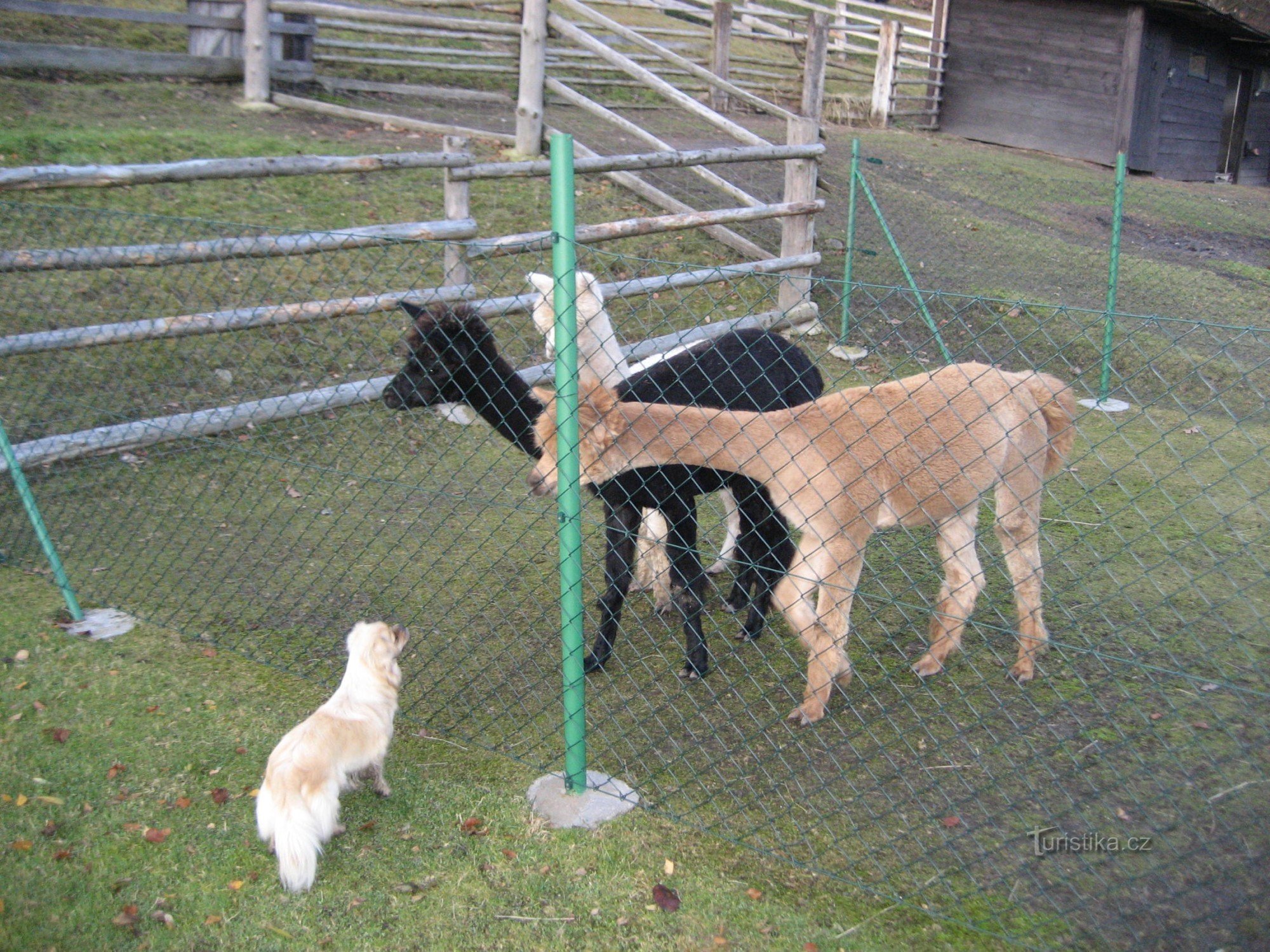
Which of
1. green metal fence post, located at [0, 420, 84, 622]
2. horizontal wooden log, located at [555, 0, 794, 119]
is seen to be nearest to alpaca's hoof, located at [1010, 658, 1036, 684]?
green metal fence post, located at [0, 420, 84, 622]

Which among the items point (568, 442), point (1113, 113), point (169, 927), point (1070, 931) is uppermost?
point (1113, 113)

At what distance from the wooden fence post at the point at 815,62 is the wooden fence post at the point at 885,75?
21.3ft

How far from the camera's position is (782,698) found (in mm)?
4199

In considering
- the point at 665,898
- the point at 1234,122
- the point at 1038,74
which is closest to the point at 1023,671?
the point at 665,898

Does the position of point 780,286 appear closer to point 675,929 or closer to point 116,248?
point 116,248

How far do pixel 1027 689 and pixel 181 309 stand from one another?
18.1 feet

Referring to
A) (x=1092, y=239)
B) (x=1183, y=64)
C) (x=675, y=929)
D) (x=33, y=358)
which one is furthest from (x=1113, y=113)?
(x=675, y=929)

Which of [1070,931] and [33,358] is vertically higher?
[33,358]

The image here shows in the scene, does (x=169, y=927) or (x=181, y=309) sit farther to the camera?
(x=181, y=309)

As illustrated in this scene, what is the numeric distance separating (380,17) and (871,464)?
9.73m

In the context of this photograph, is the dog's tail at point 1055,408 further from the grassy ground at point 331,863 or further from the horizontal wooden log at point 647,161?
the horizontal wooden log at point 647,161

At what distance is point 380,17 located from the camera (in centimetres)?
1134

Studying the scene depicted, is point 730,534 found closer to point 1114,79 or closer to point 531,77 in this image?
point 531,77

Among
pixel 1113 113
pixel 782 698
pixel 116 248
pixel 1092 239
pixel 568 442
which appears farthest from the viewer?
pixel 1113 113
